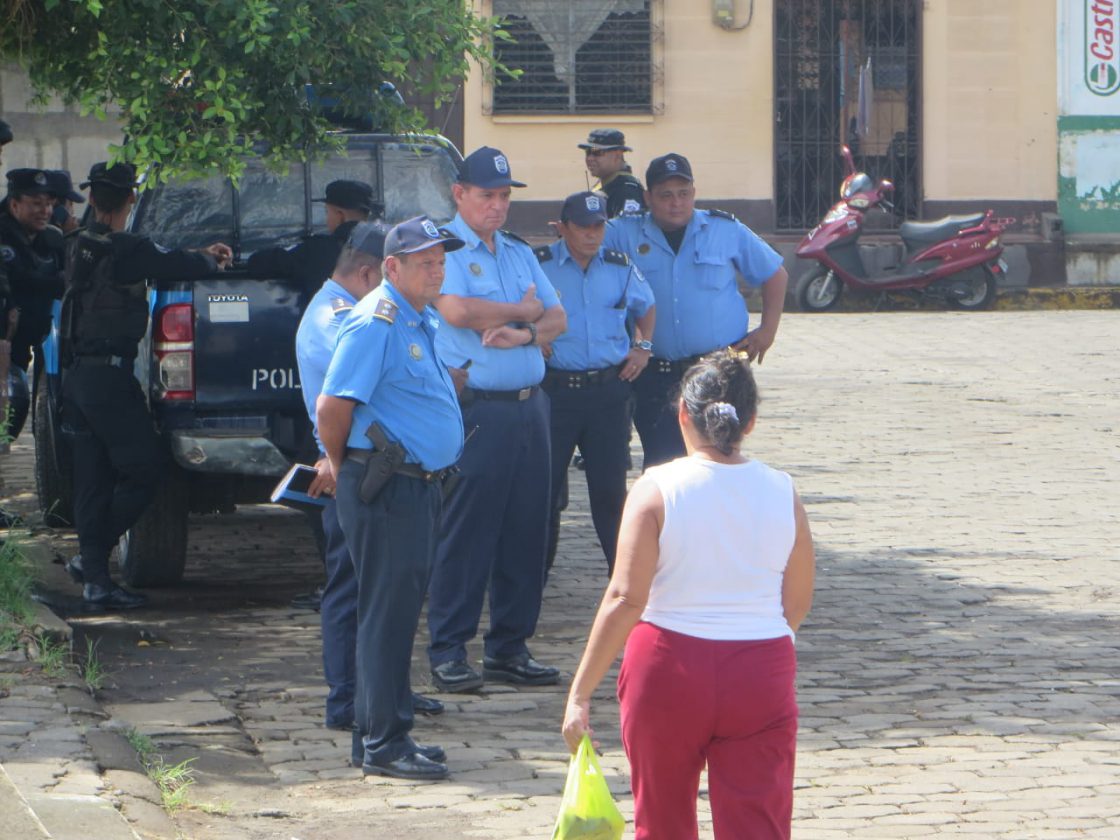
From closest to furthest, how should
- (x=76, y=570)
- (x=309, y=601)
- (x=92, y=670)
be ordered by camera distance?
1. (x=92, y=670)
2. (x=309, y=601)
3. (x=76, y=570)

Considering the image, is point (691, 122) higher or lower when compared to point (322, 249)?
higher

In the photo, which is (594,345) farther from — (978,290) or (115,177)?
(978,290)

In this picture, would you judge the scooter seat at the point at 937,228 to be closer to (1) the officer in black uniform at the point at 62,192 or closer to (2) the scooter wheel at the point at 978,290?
(2) the scooter wheel at the point at 978,290

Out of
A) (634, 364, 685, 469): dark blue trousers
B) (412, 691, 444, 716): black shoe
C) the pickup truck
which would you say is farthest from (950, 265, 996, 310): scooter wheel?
(412, 691, 444, 716): black shoe

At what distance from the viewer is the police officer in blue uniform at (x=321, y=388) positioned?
623 cm

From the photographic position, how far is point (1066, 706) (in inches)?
261

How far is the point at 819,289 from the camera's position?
2261 cm

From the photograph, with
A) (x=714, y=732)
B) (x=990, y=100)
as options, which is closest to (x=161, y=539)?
(x=714, y=732)

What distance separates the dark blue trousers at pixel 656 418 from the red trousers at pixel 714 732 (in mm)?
3718

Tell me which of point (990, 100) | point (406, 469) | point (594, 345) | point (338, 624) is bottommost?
point (338, 624)

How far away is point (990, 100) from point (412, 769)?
2023 cm

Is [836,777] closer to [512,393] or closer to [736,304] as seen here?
[512,393]

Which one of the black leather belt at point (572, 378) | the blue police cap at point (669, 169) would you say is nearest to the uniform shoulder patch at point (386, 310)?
the black leather belt at point (572, 378)

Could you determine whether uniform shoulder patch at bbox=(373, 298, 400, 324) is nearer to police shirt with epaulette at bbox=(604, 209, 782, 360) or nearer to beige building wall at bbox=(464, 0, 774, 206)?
police shirt with epaulette at bbox=(604, 209, 782, 360)
